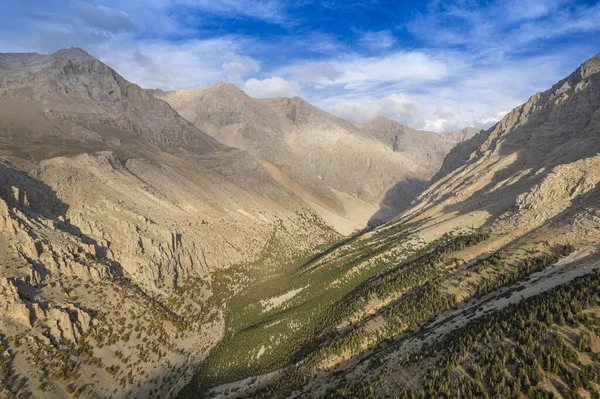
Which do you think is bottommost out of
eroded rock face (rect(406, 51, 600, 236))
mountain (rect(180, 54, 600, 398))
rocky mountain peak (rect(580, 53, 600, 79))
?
mountain (rect(180, 54, 600, 398))

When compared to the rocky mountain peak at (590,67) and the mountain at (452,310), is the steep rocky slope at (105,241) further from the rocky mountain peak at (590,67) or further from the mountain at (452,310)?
the rocky mountain peak at (590,67)

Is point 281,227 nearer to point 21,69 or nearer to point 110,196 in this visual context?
point 110,196

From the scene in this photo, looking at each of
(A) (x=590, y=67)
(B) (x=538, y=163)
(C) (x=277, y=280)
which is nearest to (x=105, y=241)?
(C) (x=277, y=280)

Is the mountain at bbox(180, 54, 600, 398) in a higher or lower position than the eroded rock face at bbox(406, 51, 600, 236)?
lower

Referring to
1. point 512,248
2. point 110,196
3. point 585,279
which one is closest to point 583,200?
point 512,248

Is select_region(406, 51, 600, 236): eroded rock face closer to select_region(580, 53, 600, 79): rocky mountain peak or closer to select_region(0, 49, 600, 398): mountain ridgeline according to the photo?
select_region(580, 53, 600, 79): rocky mountain peak

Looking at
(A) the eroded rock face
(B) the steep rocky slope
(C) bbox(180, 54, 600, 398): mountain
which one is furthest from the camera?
(A) the eroded rock face

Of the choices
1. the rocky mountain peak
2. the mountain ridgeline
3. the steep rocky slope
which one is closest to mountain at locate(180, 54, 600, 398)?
the mountain ridgeline
